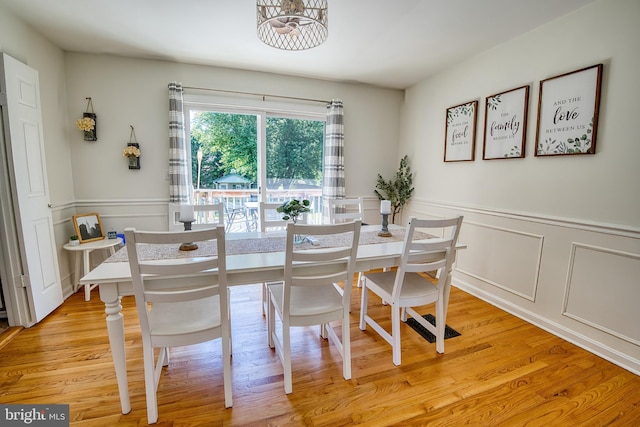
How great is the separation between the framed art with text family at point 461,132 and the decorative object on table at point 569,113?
66 cm

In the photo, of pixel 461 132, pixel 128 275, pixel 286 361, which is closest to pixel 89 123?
pixel 128 275

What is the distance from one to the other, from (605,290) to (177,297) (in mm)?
2787

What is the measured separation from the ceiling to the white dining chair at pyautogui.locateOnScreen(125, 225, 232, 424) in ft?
6.09

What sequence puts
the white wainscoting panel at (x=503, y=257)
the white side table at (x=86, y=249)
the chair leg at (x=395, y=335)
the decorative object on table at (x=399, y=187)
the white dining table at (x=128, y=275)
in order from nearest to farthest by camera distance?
the white dining table at (x=128, y=275) → the chair leg at (x=395, y=335) → the white wainscoting panel at (x=503, y=257) → the white side table at (x=86, y=249) → the decorative object on table at (x=399, y=187)

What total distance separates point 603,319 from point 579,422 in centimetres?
92

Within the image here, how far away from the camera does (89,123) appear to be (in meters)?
2.84

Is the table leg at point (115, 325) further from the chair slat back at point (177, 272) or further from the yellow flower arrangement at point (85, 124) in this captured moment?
the yellow flower arrangement at point (85, 124)

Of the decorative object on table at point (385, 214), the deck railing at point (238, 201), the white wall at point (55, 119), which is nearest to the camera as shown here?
the decorative object on table at point (385, 214)

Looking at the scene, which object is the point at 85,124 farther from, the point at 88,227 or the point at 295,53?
the point at 295,53

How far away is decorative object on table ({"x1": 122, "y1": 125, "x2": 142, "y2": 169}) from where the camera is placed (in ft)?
9.88

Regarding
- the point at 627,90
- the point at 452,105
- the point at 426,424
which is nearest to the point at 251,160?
the point at 452,105

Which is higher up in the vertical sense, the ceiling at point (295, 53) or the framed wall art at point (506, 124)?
the ceiling at point (295, 53)

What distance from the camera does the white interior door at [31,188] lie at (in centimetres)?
213

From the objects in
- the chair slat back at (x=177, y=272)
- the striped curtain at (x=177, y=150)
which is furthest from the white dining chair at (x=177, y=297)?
the striped curtain at (x=177, y=150)
